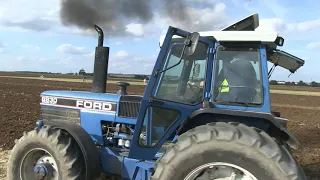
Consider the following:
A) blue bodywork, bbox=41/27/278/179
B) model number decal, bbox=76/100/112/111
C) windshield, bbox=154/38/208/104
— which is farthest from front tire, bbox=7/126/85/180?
windshield, bbox=154/38/208/104

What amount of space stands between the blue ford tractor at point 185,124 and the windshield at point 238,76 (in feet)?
0.04

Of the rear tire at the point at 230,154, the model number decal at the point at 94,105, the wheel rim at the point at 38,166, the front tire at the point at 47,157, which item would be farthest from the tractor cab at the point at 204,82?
the wheel rim at the point at 38,166

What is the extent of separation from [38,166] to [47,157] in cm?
17

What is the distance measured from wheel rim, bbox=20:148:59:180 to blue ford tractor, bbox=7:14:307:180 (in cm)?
1

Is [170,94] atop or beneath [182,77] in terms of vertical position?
beneath

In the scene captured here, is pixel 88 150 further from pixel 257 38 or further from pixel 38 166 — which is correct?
pixel 257 38

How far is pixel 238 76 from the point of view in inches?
164

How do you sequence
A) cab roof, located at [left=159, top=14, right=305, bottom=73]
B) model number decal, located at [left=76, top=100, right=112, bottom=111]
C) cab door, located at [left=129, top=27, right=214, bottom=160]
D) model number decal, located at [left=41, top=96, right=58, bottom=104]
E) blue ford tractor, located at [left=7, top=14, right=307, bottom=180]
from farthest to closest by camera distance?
model number decal, located at [left=41, top=96, right=58, bottom=104]
model number decal, located at [left=76, top=100, right=112, bottom=111]
cab door, located at [left=129, top=27, right=214, bottom=160]
cab roof, located at [left=159, top=14, right=305, bottom=73]
blue ford tractor, located at [left=7, top=14, right=307, bottom=180]

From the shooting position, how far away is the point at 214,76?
14.0ft

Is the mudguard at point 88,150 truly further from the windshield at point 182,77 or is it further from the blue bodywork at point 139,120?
the windshield at point 182,77

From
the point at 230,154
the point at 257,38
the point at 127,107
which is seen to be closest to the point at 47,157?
the point at 127,107

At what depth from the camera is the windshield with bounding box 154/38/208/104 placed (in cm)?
438

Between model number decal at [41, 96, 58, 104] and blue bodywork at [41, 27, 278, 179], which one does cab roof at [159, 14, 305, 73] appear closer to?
blue bodywork at [41, 27, 278, 179]

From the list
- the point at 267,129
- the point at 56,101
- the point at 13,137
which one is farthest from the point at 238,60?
the point at 13,137
